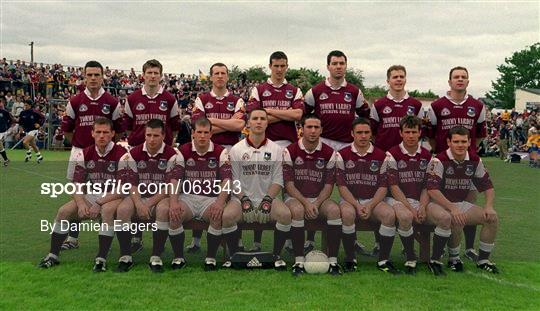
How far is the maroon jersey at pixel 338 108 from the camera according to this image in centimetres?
636

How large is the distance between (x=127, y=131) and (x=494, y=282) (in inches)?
179

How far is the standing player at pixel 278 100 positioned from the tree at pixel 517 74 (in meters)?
72.6

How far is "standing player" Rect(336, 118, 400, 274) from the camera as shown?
538cm

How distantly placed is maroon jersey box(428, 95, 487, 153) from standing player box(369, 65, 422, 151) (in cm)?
22

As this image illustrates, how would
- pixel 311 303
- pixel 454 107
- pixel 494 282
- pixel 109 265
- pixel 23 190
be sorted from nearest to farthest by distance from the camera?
pixel 311 303 < pixel 494 282 < pixel 109 265 < pixel 454 107 < pixel 23 190

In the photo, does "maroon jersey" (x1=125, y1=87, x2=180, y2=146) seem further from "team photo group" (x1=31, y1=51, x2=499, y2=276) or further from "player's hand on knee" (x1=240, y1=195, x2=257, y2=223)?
"player's hand on knee" (x1=240, y1=195, x2=257, y2=223)

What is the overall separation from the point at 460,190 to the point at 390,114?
1.22 meters

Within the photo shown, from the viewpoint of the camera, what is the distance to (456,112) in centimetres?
617

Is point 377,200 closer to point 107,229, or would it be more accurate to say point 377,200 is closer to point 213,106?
point 213,106

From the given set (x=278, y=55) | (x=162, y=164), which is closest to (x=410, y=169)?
(x=278, y=55)

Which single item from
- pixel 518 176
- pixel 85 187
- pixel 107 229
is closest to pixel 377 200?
pixel 107 229

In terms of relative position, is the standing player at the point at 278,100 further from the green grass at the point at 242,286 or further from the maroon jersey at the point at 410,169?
the green grass at the point at 242,286

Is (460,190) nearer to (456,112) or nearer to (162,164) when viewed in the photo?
(456,112)

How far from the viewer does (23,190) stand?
10.8m
